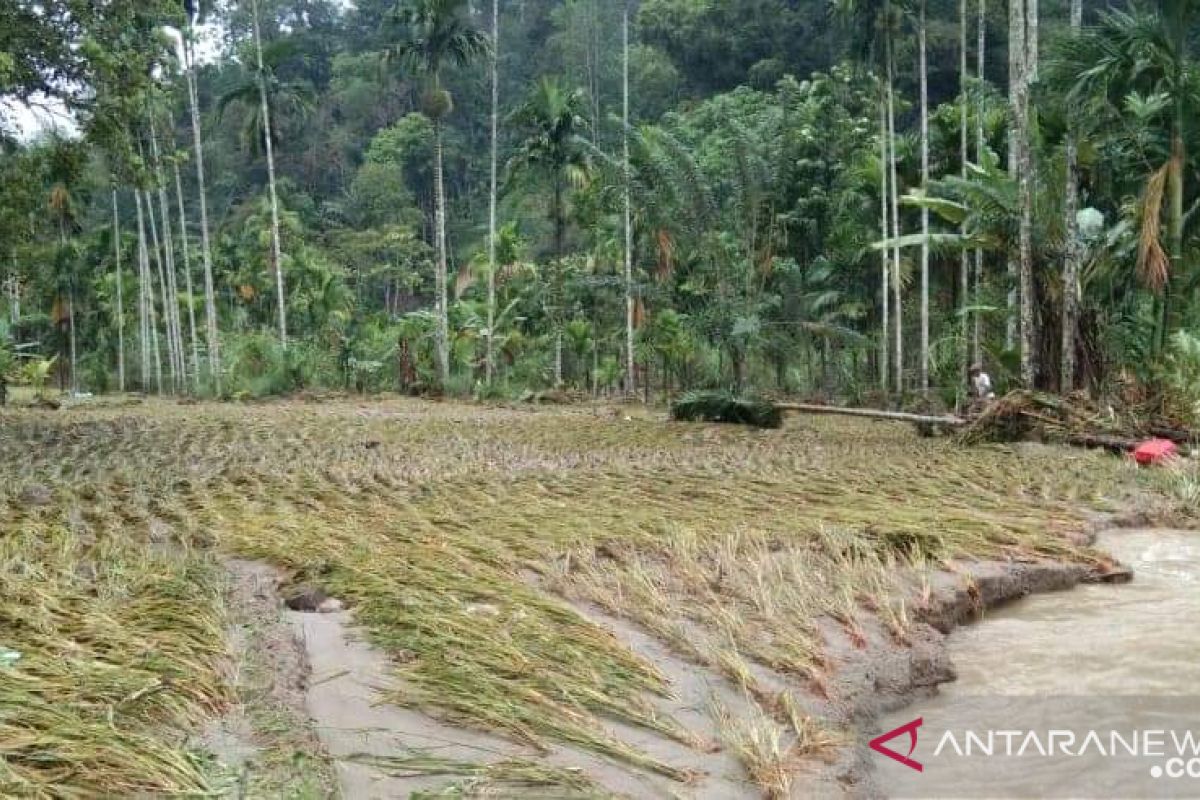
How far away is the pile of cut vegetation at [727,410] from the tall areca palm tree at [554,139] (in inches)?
359

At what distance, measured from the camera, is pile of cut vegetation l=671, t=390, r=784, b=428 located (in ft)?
43.6

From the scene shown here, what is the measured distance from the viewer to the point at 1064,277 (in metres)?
12.1

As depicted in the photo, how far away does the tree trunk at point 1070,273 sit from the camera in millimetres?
11602

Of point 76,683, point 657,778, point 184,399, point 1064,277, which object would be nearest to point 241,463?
point 76,683

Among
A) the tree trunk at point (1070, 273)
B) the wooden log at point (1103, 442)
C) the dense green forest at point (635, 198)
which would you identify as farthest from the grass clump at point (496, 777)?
the tree trunk at point (1070, 273)

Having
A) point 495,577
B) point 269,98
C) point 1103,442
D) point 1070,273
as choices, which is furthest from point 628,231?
point 495,577

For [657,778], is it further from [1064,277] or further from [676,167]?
[676,167]

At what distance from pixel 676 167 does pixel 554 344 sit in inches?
409

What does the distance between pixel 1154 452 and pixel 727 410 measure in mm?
5913

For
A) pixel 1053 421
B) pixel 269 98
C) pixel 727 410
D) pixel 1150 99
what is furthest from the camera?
pixel 269 98

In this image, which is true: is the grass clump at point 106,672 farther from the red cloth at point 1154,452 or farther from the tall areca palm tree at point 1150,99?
the tall areca palm tree at point 1150,99

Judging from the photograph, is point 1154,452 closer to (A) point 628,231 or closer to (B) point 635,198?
(B) point 635,198

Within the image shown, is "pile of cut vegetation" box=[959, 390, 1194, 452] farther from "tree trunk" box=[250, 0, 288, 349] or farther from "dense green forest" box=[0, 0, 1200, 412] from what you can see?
"tree trunk" box=[250, 0, 288, 349]

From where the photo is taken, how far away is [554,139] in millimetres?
22297
